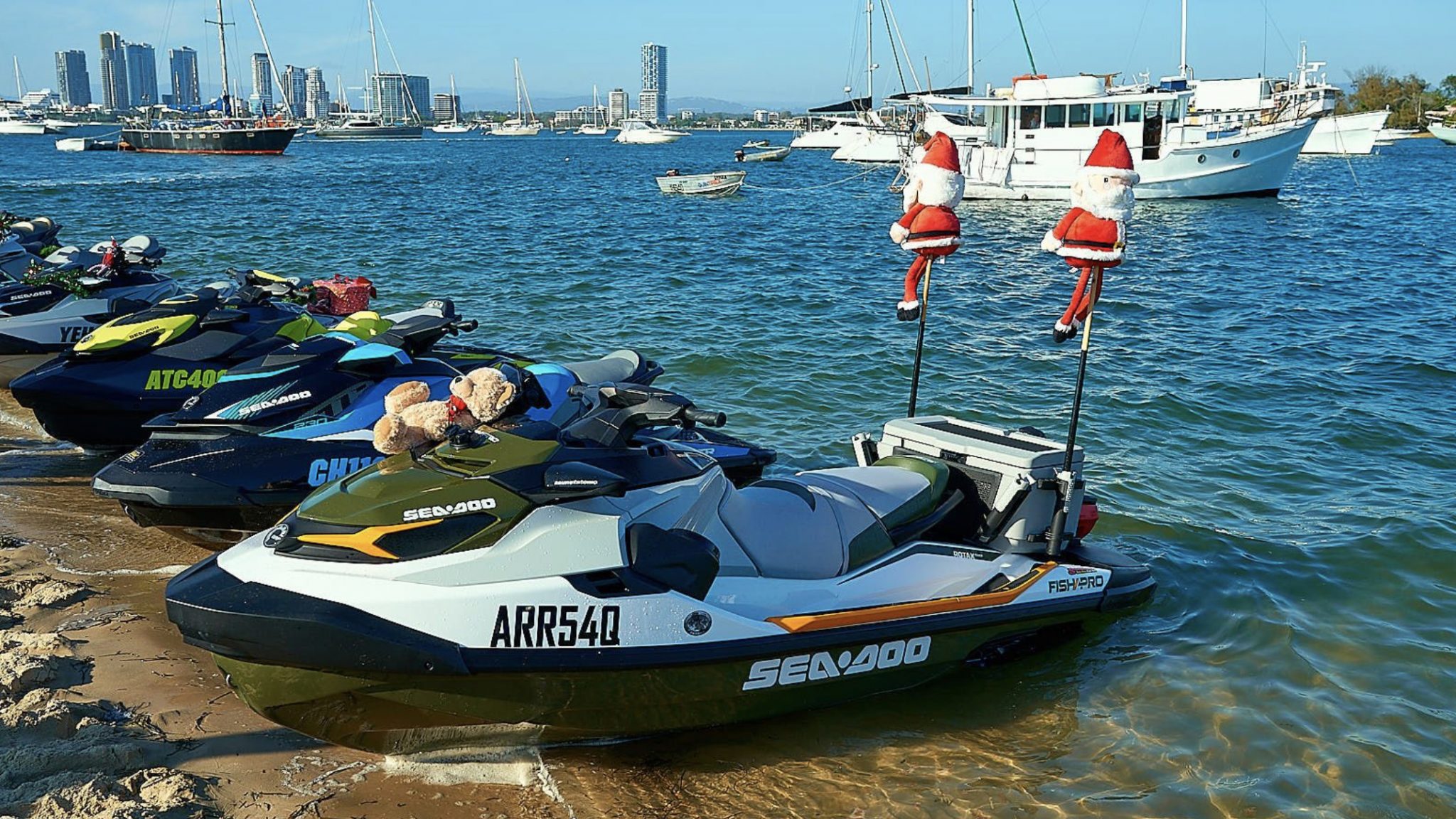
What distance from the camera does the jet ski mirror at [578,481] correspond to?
12.6 ft

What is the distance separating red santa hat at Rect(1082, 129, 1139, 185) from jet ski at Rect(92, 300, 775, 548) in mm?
2747

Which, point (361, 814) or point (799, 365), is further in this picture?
point (799, 365)

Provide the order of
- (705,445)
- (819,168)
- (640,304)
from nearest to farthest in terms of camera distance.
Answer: (705,445), (640,304), (819,168)

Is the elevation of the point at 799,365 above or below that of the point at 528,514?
below

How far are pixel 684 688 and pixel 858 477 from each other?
1.37 metres

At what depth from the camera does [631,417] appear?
13.6 feet

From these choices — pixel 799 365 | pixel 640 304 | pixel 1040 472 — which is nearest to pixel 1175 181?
pixel 640 304

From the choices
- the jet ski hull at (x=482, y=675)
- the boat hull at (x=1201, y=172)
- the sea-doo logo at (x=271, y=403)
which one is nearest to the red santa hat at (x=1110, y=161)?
the jet ski hull at (x=482, y=675)

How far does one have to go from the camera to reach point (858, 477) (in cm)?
514

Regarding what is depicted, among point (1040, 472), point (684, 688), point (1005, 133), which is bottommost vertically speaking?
point (684, 688)

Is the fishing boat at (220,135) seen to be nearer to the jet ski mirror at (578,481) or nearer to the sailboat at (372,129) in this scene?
the sailboat at (372,129)

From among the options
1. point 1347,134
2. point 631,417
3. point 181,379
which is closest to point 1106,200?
point 631,417

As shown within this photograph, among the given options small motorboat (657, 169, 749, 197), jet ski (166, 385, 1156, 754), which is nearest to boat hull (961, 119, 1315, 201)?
small motorboat (657, 169, 749, 197)

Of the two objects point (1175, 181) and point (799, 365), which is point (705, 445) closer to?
point (799, 365)
